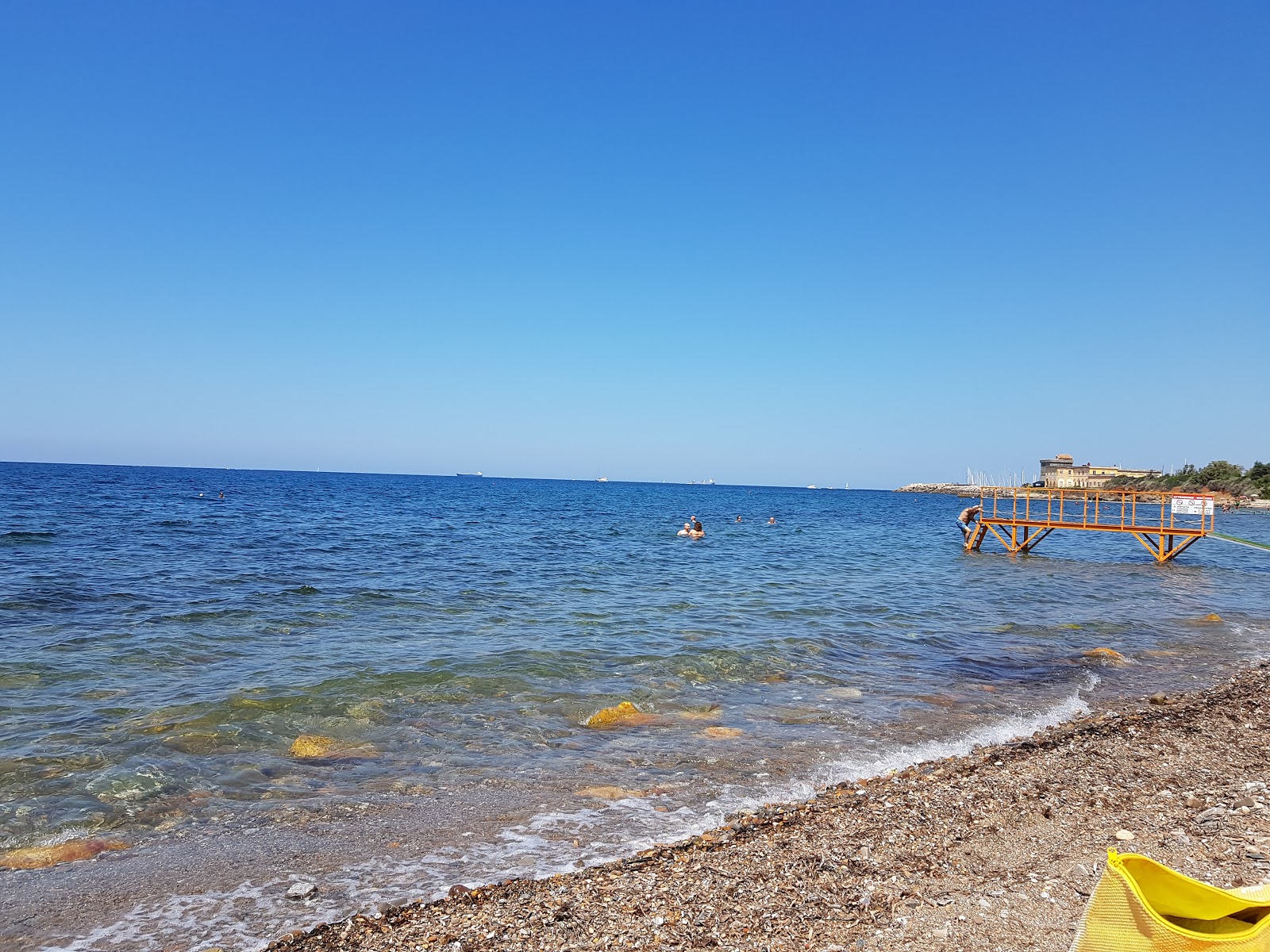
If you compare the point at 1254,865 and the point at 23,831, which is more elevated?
the point at 1254,865

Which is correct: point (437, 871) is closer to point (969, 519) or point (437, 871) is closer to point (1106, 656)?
point (1106, 656)

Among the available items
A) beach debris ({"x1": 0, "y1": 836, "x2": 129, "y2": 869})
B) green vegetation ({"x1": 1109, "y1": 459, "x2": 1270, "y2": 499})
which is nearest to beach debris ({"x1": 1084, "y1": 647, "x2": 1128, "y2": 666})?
beach debris ({"x1": 0, "y1": 836, "x2": 129, "y2": 869})

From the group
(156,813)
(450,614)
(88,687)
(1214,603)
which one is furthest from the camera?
(1214,603)

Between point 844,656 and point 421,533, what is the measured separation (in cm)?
2859

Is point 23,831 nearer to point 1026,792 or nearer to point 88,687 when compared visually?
point 88,687

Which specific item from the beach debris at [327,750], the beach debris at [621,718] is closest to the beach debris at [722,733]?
the beach debris at [621,718]

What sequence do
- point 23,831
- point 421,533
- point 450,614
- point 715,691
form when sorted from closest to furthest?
point 23,831 < point 715,691 < point 450,614 < point 421,533

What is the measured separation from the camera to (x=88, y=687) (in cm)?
1065

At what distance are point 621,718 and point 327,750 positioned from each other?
11.8 ft

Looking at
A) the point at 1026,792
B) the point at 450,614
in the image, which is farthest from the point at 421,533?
the point at 1026,792

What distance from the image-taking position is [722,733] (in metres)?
9.57

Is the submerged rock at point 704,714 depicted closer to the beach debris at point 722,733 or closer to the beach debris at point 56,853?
the beach debris at point 722,733

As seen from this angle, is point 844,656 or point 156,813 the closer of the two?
point 156,813

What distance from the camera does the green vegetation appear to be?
94125mm
